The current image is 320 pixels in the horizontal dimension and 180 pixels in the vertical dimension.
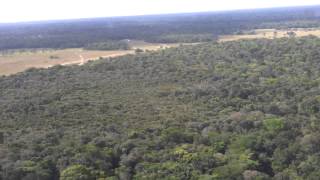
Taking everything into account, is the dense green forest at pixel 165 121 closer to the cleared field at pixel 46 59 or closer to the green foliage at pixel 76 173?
the green foliage at pixel 76 173

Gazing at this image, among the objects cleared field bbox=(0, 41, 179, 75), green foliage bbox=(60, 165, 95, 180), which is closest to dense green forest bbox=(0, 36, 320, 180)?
green foliage bbox=(60, 165, 95, 180)

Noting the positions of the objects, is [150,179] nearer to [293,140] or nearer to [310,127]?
[293,140]

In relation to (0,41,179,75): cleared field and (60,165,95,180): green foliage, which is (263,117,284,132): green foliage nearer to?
(60,165,95,180): green foliage

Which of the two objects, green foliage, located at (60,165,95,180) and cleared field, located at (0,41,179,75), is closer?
green foliage, located at (60,165,95,180)

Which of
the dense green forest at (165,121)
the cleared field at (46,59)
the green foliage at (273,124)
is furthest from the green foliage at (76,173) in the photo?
the cleared field at (46,59)

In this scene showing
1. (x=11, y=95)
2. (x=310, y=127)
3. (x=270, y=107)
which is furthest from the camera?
(x=11, y=95)

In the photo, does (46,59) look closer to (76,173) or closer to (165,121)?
(165,121)

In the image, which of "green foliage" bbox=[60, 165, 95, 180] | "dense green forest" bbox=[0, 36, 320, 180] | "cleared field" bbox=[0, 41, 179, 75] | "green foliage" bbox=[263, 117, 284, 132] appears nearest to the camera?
"green foliage" bbox=[60, 165, 95, 180]

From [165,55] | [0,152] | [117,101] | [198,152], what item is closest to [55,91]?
[117,101]
